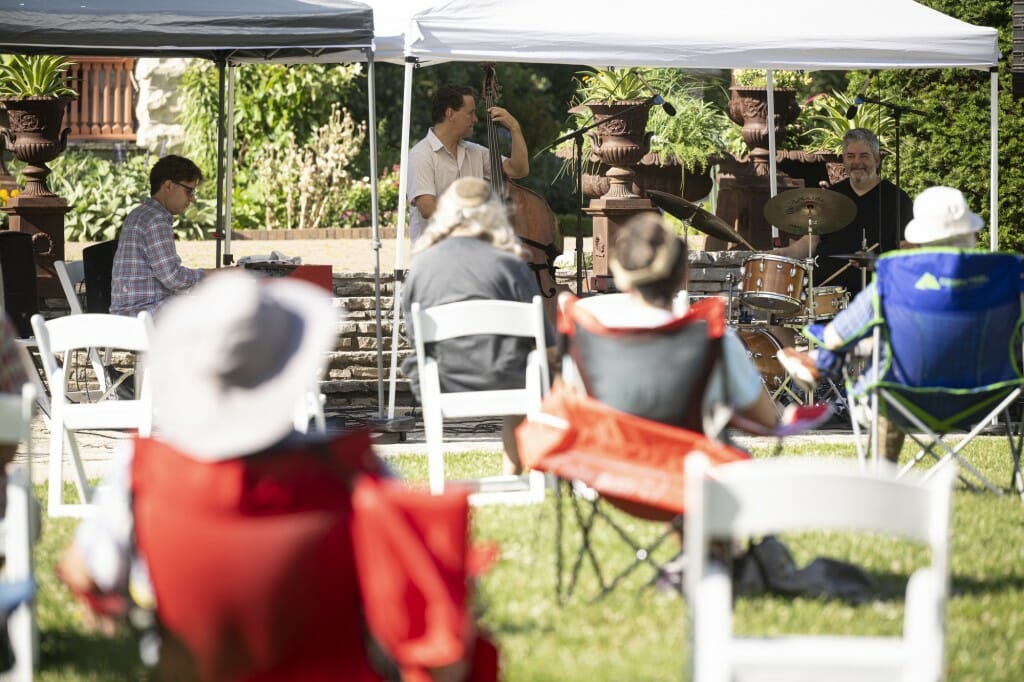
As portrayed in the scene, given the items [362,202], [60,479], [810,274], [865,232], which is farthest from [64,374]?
[362,202]

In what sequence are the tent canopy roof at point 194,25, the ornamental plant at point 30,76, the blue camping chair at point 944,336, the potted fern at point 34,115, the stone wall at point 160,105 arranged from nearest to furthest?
the blue camping chair at point 944,336
the tent canopy roof at point 194,25
the potted fern at point 34,115
the ornamental plant at point 30,76
the stone wall at point 160,105

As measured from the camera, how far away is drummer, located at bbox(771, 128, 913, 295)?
8789 millimetres

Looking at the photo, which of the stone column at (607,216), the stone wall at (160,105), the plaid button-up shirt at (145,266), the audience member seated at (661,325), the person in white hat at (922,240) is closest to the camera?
the audience member seated at (661,325)

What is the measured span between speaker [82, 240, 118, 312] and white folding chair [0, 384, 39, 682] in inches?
197

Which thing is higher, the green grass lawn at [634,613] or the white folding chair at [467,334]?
the white folding chair at [467,334]

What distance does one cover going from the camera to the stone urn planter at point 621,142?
35.9 ft

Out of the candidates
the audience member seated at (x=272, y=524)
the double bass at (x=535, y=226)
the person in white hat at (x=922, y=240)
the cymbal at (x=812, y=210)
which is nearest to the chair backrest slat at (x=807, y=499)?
the audience member seated at (x=272, y=524)

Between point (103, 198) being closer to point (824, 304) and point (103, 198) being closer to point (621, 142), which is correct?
point (621, 142)

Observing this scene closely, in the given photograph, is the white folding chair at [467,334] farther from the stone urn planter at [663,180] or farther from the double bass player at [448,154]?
the stone urn planter at [663,180]

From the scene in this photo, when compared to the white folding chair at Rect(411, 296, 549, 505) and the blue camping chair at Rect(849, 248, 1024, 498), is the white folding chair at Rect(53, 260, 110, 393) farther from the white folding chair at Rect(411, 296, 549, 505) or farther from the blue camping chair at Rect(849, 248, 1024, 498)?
the blue camping chair at Rect(849, 248, 1024, 498)

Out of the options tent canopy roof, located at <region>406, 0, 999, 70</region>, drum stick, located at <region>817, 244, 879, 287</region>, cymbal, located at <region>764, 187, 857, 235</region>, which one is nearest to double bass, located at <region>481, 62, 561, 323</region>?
tent canopy roof, located at <region>406, 0, 999, 70</region>

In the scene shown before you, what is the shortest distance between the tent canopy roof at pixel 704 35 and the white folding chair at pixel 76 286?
243 cm

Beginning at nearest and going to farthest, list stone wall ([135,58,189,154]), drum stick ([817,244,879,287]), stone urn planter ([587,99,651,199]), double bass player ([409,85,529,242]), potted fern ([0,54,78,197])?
1. double bass player ([409,85,529,242])
2. drum stick ([817,244,879,287])
3. potted fern ([0,54,78,197])
4. stone urn planter ([587,99,651,199])
5. stone wall ([135,58,189,154])

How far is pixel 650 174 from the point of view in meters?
12.0
